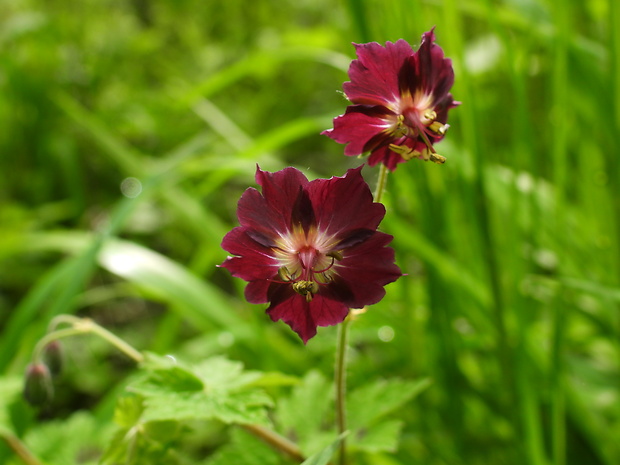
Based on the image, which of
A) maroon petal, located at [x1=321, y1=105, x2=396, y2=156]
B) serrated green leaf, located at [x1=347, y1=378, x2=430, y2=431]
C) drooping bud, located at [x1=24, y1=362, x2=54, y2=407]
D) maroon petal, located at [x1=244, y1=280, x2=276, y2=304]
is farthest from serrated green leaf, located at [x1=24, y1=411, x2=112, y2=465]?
maroon petal, located at [x1=321, y1=105, x2=396, y2=156]

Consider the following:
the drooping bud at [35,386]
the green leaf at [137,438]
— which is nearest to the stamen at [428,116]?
the green leaf at [137,438]

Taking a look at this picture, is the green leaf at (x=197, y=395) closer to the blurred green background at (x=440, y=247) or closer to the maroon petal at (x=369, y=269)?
the maroon petal at (x=369, y=269)

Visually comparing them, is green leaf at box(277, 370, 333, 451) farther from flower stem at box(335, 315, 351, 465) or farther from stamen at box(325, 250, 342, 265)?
stamen at box(325, 250, 342, 265)

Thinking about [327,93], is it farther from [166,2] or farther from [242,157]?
[242,157]

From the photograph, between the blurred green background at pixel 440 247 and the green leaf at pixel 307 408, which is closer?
the green leaf at pixel 307 408

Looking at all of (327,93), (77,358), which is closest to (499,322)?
(77,358)
